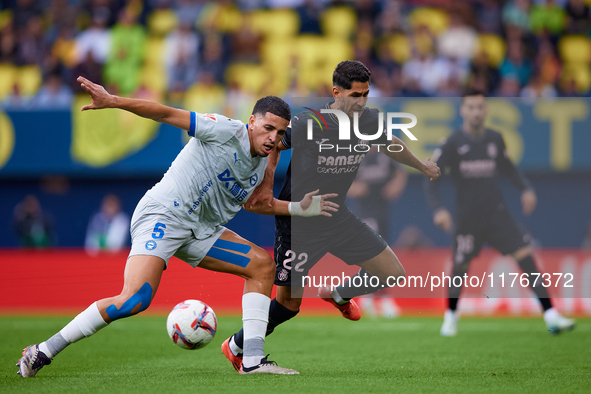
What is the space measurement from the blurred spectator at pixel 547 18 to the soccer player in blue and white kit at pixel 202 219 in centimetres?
1200

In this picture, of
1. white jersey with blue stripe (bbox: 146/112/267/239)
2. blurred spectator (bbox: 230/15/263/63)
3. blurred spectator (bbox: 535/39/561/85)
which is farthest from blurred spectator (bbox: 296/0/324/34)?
white jersey with blue stripe (bbox: 146/112/267/239)

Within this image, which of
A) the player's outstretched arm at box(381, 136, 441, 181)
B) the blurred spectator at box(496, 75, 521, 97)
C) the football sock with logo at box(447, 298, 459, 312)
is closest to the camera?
the player's outstretched arm at box(381, 136, 441, 181)

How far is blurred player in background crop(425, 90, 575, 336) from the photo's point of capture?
7.80 m

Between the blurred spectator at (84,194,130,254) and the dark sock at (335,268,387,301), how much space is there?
8686 millimetres

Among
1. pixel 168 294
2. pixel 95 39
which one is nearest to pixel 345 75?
pixel 168 294

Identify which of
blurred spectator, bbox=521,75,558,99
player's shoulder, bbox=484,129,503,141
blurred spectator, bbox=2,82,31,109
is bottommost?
blurred spectator, bbox=2,82,31,109

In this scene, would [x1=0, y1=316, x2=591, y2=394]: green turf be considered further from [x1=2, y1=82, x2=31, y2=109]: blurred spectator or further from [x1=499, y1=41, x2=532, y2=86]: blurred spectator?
[x1=499, y1=41, x2=532, y2=86]: blurred spectator

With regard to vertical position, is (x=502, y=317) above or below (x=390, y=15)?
below

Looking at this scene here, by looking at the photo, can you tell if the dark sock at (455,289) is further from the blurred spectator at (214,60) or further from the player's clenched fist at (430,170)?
the blurred spectator at (214,60)

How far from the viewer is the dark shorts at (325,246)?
5.97m

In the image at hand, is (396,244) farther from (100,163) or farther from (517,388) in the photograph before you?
(100,163)

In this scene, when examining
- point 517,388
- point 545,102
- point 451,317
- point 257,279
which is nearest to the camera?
point 517,388

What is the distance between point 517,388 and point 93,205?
1137 cm

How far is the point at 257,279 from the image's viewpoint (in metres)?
5.54
